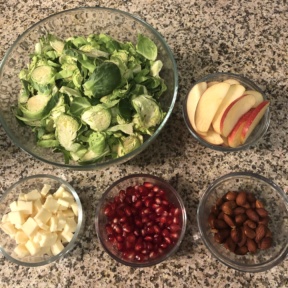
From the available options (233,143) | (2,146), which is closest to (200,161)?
(233,143)

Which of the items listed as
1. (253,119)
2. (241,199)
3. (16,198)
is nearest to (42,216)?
(16,198)

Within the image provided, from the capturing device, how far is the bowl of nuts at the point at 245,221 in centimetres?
139

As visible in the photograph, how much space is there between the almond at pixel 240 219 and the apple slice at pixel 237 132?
0.23 meters

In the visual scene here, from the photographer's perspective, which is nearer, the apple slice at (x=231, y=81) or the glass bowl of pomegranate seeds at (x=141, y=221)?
the glass bowl of pomegranate seeds at (x=141, y=221)

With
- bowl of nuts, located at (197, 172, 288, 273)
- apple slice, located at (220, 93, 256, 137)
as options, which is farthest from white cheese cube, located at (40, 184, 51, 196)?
apple slice, located at (220, 93, 256, 137)

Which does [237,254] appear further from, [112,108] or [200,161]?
[112,108]

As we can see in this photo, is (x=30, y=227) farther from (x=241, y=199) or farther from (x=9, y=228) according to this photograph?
(x=241, y=199)

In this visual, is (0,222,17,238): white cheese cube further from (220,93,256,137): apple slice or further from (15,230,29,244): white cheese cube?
(220,93,256,137): apple slice

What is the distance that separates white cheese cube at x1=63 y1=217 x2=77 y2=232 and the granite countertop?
63mm

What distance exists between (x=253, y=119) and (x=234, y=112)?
0.22ft

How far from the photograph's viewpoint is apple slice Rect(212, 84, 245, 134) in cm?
143

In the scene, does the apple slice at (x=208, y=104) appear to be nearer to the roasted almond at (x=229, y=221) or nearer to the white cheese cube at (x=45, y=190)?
the roasted almond at (x=229, y=221)

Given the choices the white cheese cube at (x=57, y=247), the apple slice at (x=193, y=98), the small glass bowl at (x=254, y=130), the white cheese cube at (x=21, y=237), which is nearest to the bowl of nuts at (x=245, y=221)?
the small glass bowl at (x=254, y=130)

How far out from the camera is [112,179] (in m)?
1.54
